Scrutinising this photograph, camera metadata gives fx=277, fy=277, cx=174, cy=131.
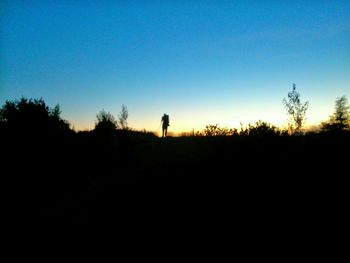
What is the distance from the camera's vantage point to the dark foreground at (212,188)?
10000 millimetres

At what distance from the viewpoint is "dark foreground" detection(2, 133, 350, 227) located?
10000 mm

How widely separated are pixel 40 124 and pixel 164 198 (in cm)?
2862

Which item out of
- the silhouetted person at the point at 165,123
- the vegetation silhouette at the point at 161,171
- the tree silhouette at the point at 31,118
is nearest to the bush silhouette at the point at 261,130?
the vegetation silhouette at the point at 161,171

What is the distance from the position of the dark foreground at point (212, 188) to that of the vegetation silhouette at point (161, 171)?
1.8 inches

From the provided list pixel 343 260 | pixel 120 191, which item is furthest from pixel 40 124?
pixel 343 260

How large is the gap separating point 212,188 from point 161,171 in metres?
5.72

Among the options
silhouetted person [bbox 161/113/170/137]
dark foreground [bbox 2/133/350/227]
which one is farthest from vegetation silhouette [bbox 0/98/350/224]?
silhouetted person [bbox 161/113/170/137]

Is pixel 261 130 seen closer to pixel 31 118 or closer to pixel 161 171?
pixel 161 171

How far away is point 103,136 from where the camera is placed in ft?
95.9

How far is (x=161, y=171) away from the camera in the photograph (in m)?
16.5

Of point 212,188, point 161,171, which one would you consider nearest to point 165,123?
point 161,171

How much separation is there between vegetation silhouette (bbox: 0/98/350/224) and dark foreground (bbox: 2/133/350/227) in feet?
0.15

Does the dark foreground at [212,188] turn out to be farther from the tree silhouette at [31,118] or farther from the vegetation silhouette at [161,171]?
the tree silhouette at [31,118]

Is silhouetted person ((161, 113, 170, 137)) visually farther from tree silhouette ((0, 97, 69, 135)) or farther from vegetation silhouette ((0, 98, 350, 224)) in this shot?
tree silhouette ((0, 97, 69, 135))
